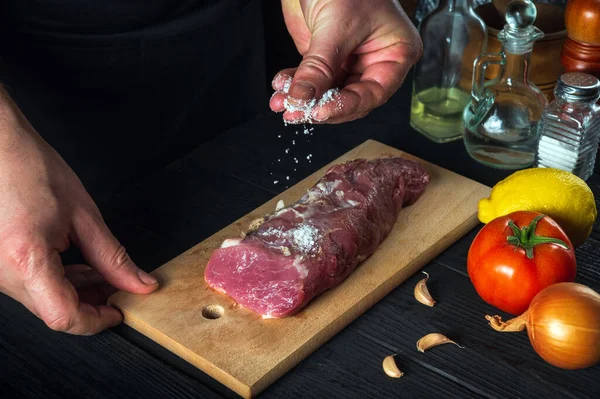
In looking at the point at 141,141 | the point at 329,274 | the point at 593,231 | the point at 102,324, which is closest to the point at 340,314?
the point at 329,274

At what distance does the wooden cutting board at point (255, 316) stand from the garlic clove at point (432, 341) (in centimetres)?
16

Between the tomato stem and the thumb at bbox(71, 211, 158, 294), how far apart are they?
76 centimetres

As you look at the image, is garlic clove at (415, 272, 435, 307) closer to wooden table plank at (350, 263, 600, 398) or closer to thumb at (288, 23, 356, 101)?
wooden table plank at (350, 263, 600, 398)

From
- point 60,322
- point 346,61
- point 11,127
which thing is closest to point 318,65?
point 346,61

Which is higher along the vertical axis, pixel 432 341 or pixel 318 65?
pixel 318 65

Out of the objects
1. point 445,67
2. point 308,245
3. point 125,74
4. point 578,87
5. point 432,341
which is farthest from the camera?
point 445,67

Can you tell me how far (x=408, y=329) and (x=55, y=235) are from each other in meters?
0.73

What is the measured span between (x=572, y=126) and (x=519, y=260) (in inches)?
22.9

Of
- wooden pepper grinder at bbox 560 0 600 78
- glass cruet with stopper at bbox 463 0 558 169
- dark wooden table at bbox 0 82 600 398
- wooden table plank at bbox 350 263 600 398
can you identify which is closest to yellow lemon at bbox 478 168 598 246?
dark wooden table at bbox 0 82 600 398

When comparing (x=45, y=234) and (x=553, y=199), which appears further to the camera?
(x=553, y=199)

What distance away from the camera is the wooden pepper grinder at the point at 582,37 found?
207 centimetres

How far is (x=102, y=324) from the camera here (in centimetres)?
160

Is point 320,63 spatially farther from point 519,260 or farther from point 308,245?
point 519,260

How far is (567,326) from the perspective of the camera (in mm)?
1449
